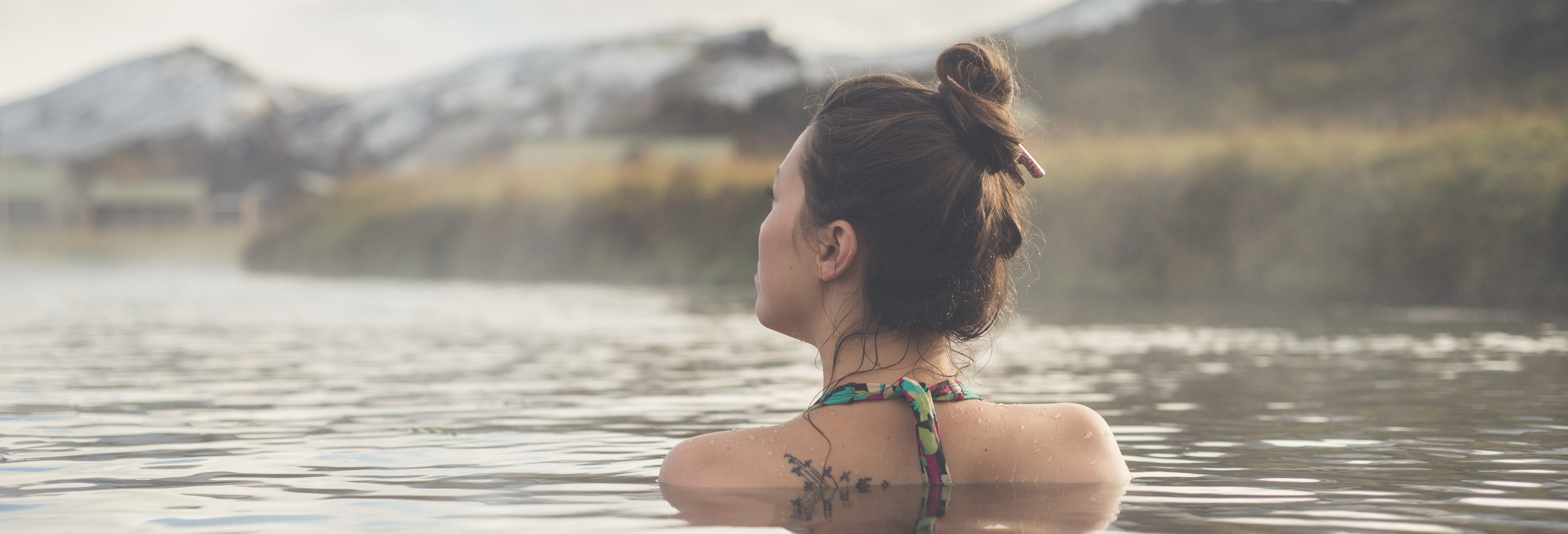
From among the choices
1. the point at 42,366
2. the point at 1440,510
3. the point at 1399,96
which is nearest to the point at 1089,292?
the point at 42,366

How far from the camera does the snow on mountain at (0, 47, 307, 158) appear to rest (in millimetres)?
88250

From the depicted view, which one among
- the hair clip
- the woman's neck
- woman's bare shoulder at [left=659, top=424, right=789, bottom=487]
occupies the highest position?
the hair clip

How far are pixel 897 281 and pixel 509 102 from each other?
8115 cm


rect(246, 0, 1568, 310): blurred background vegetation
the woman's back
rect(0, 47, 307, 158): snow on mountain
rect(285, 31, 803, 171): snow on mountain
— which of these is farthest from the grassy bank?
rect(0, 47, 307, 158): snow on mountain

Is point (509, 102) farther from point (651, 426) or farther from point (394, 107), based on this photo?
point (651, 426)

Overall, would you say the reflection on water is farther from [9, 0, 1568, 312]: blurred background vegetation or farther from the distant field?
the distant field

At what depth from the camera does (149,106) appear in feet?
306

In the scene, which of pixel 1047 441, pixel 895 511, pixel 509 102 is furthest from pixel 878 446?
pixel 509 102

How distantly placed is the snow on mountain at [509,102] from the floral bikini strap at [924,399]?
2417 inches

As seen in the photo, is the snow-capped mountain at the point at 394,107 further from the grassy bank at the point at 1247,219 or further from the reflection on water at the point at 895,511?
the reflection on water at the point at 895,511

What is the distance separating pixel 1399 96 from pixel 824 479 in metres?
42.3

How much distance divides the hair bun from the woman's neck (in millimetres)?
343

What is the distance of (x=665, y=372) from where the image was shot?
7227 millimetres

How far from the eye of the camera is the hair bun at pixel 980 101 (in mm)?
2387
